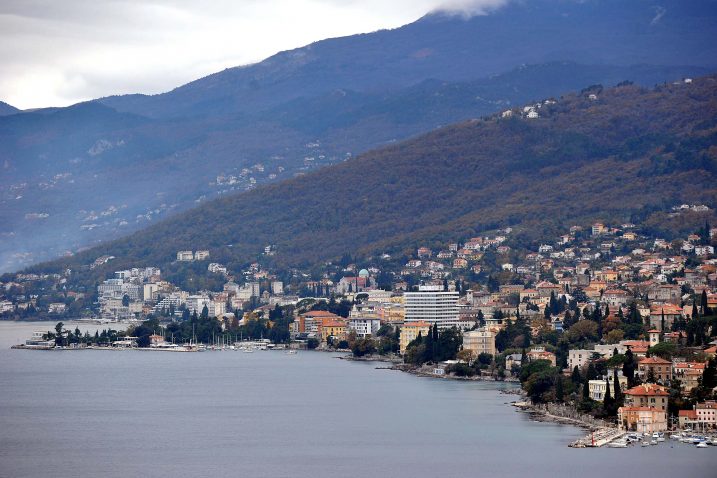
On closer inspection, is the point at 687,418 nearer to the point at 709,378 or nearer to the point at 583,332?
the point at 709,378

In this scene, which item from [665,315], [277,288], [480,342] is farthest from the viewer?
[277,288]

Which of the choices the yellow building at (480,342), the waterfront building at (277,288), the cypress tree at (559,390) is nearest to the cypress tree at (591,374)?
the cypress tree at (559,390)

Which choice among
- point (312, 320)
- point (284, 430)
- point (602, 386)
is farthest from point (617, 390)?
point (312, 320)

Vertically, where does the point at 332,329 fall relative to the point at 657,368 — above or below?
above

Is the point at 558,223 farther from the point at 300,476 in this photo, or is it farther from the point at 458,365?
the point at 300,476

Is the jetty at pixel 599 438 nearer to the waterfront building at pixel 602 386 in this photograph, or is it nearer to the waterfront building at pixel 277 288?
the waterfront building at pixel 602 386

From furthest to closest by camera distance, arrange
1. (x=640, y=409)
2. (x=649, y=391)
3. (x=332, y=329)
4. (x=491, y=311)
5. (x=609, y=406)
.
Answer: (x=332, y=329) < (x=491, y=311) < (x=609, y=406) < (x=649, y=391) < (x=640, y=409)

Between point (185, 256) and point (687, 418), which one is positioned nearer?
point (687, 418)
